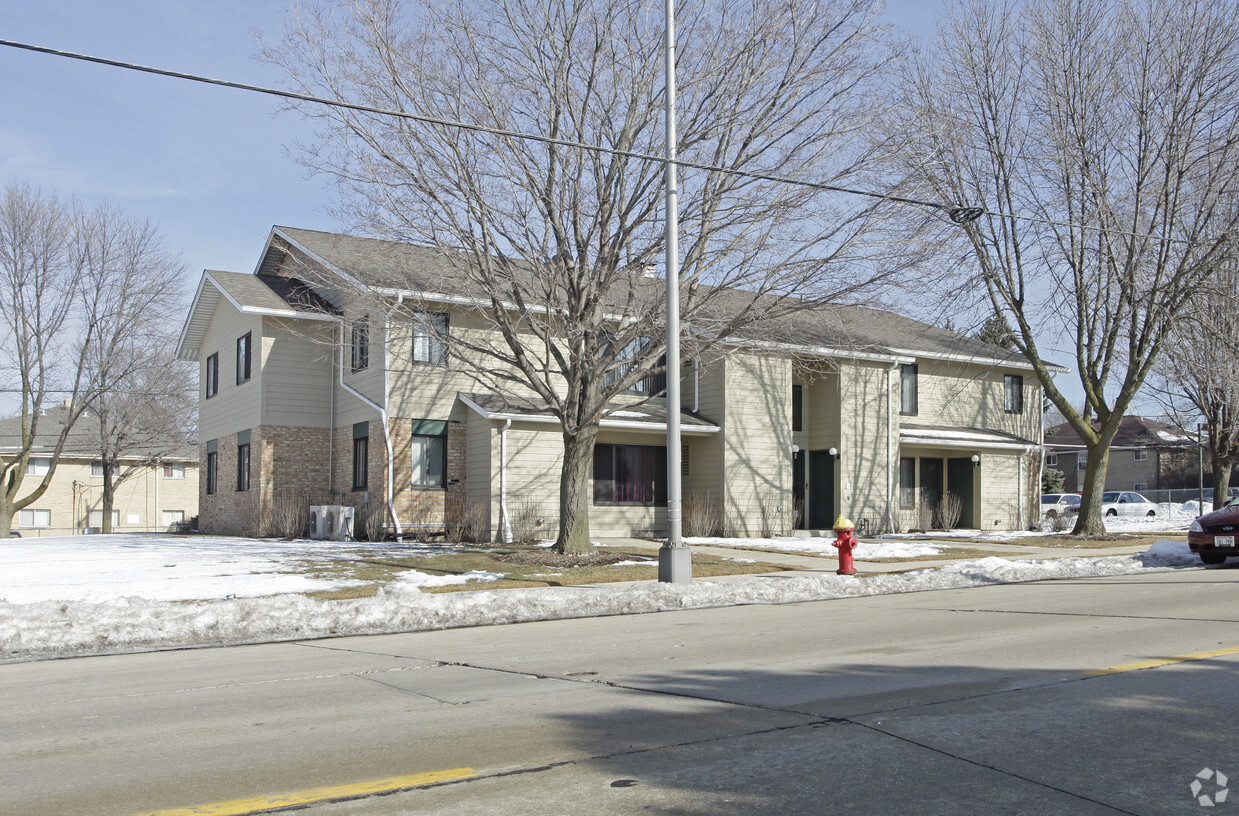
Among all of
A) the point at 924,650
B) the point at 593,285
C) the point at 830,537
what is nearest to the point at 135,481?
the point at 830,537

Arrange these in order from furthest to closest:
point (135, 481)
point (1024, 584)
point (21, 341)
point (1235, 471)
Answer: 1. point (1235, 471)
2. point (135, 481)
3. point (21, 341)
4. point (1024, 584)

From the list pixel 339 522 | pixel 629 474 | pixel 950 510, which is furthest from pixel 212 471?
pixel 950 510

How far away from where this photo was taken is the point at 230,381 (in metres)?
31.2

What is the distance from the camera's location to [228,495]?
103 feet

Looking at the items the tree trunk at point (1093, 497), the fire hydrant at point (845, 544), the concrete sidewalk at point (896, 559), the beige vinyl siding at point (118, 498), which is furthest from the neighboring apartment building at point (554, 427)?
the beige vinyl siding at point (118, 498)

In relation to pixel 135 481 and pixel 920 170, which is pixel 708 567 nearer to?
pixel 920 170

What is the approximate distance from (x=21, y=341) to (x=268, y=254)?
1027 centimetres

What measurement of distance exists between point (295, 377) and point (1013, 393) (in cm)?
2349

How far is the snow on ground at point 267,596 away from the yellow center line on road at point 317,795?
631cm

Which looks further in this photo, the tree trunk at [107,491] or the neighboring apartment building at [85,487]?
the neighboring apartment building at [85,487]

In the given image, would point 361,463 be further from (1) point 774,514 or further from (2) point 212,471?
(1) point 774,514

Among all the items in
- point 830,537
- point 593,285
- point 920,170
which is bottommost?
point 830,537

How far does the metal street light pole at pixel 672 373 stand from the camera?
15.3m

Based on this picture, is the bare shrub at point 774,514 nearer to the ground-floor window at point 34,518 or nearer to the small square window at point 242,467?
the small square window at point 242,467
